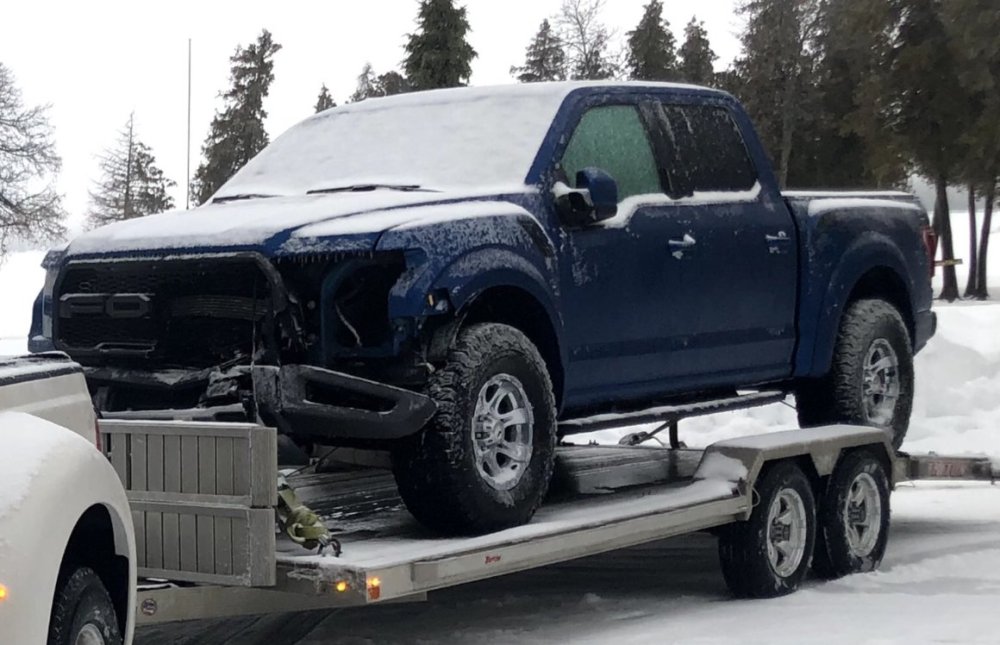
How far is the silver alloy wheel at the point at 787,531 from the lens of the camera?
7.57 meters

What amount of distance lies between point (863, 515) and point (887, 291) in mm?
1505

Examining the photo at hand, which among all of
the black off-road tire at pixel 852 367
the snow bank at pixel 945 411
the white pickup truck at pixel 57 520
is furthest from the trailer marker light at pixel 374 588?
the snow bank at pixel 945 411

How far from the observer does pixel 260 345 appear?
573cm

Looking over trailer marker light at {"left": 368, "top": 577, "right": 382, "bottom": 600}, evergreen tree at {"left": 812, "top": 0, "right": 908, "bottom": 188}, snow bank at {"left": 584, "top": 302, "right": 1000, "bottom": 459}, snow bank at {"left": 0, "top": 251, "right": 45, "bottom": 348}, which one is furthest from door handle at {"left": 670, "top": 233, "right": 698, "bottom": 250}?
evergreen tree at {"left": 812, "top": 0, "right": 908, "bottom": 188}

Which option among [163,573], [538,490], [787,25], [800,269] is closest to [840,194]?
[800,269]

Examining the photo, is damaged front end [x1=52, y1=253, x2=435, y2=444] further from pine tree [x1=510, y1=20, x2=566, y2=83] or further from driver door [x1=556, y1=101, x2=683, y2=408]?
pine tree [x1=510, y1=20, x2=566, y2=83]

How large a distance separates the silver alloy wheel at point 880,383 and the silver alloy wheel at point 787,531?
1.20 meters

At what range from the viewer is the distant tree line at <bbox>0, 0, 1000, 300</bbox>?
3622 cm

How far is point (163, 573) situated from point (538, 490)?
1600 millimetres

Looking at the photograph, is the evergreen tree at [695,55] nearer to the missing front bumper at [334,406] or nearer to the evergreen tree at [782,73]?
the evergreen tree at [782,73]

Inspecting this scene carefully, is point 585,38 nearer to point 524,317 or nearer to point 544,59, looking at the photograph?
point 544,59

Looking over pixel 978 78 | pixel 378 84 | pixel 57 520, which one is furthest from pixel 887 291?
pixel 378 84

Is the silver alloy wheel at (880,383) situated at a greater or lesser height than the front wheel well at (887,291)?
lesser

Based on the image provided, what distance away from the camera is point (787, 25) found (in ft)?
152
